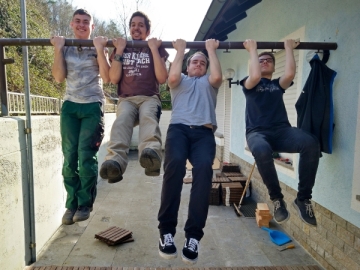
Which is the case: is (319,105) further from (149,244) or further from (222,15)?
(222,15)

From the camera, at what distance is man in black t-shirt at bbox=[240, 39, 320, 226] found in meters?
2.28

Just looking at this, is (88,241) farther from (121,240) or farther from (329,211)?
(329,211)

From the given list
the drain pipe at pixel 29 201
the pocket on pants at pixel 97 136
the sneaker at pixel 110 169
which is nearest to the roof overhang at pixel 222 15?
the drain pipe at pixel 29 201

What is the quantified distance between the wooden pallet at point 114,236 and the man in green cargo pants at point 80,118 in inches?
61.7

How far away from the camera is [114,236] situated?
4.07 metres

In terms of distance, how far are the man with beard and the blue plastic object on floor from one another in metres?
2.63

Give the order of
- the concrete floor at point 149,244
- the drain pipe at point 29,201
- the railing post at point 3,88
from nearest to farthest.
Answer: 1. the railing post at point 3,88
2. the drain pipe at point 29,201
3. the concrete floor at point 149,244

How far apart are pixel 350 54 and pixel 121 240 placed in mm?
3497

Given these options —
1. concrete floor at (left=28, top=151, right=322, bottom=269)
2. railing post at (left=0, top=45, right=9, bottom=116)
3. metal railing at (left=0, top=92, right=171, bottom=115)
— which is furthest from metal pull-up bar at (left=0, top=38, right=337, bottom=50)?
concrete floor at (left=28, top=151, right=322, bottom=269)

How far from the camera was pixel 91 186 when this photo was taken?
2.58 m

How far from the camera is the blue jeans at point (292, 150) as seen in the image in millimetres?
2270

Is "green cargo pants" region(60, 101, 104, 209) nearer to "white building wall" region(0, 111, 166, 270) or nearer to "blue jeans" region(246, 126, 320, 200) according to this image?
"white building wall" region(0, 111, 166, 270)

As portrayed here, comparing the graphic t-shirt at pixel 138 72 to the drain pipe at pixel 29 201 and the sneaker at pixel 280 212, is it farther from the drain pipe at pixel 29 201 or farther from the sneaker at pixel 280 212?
the drain pipe at pixel 29 201

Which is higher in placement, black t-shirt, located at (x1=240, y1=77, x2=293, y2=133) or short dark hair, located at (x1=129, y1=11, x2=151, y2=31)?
short dark hair, located at (x1=129, y1=11, x2=151, y2=31)
